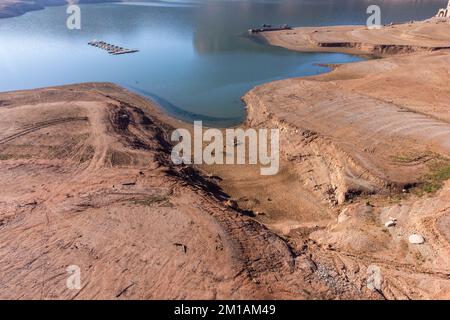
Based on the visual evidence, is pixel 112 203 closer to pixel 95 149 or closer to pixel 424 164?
pixel 95 149

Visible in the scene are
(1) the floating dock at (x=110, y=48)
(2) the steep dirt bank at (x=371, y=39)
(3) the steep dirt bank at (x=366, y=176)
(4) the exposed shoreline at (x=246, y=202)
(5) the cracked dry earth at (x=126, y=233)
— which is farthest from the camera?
(1) the floating dock at (x=110, y=48)

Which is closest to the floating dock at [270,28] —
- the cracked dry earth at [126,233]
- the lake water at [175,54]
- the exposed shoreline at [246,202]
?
the lake water at [175,54]

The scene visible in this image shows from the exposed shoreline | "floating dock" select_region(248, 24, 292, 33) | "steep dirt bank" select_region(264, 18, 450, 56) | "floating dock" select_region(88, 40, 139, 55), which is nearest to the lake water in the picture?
"floating dock" select_region(88, 40, 139, 55)

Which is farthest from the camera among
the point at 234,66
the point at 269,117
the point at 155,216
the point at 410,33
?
the point at 410,33

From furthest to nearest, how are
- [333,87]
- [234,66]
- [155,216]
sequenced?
[234,66] < [333,87] < [155,216]

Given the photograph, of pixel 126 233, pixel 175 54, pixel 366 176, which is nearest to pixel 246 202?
pixel 366 176

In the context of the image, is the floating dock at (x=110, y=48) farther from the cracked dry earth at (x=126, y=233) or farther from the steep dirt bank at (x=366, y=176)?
the cracked dry earth at (x=126, y=233)

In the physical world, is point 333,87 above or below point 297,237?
above
